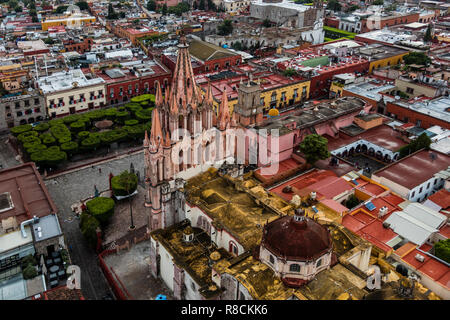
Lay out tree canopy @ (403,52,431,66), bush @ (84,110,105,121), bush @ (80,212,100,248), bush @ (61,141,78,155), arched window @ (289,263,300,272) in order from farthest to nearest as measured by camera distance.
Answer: tree canopy @ (403,52,431,66), bush @ (84,110,105,121), bush @ (61,141,78,155), bush @ (80,212,100,248), arched window @ (289,263,300,272)

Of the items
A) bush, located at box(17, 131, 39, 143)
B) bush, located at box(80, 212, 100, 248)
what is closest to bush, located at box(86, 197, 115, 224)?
bush, located at box(80, 212, 100, 248)

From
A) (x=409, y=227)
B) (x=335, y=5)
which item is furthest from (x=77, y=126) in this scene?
(x=335, y=5)

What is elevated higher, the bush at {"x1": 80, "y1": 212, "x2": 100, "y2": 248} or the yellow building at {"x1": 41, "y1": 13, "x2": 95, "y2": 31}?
the yellow building at {"x1": 41, "y1": 13, "x2": 95, "y2": 31}

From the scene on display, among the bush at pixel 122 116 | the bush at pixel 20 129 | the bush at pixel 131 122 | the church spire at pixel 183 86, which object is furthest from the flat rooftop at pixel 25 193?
the bush at pixel 122 116

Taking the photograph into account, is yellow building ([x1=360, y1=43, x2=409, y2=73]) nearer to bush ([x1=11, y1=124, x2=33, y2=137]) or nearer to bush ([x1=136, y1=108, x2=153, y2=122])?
bush ([x1=136, y1=108, x2=153, y2=122])

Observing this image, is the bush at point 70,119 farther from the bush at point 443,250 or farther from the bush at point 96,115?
the bush at point 443,250

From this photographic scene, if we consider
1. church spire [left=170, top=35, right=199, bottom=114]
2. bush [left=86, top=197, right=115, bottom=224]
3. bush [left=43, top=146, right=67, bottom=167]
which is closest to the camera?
church spire [left=170, top=35, right=199, bottom=114]
